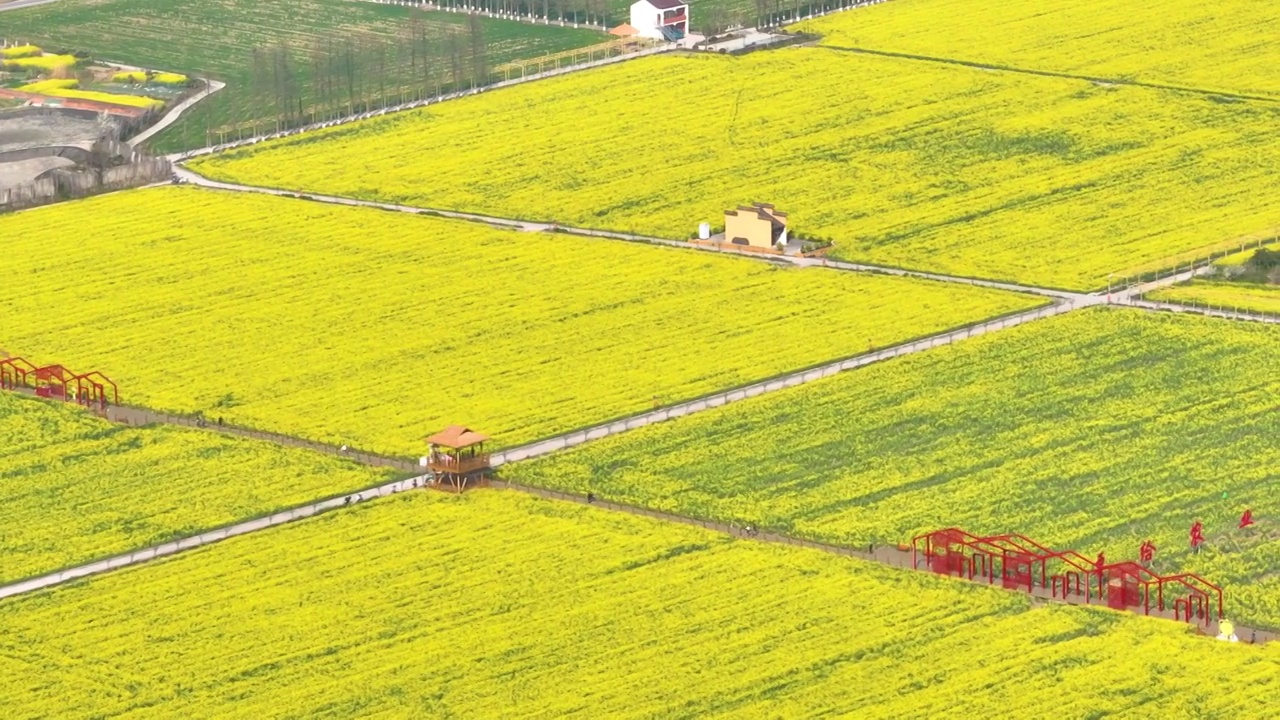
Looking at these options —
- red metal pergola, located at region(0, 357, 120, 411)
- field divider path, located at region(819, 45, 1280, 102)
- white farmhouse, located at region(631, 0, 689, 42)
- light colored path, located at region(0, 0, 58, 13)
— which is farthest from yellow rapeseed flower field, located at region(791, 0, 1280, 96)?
red metal pergola, located at region(0, 357, 120, 411)

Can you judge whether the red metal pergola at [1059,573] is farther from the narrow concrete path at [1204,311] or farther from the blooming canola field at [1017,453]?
the narrow concrete path at [1204,311]

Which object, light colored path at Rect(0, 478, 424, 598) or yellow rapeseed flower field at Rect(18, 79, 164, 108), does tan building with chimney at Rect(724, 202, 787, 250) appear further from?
yellow rapeseed flower field at Rect(18, 79, 164, 108)

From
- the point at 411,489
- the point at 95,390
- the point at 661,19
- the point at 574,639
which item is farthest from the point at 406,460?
the point at 661,19

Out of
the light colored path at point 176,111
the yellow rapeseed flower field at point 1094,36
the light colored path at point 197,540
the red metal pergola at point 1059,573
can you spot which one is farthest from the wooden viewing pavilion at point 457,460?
the yellow rapeseed flower field at point 1094,36

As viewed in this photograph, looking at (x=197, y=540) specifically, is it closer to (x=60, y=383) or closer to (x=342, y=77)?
(x=60, y=383)

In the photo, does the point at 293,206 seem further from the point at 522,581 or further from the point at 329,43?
the point at 522,581

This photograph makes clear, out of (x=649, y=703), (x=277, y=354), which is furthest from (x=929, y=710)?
(x=277, y=354)
